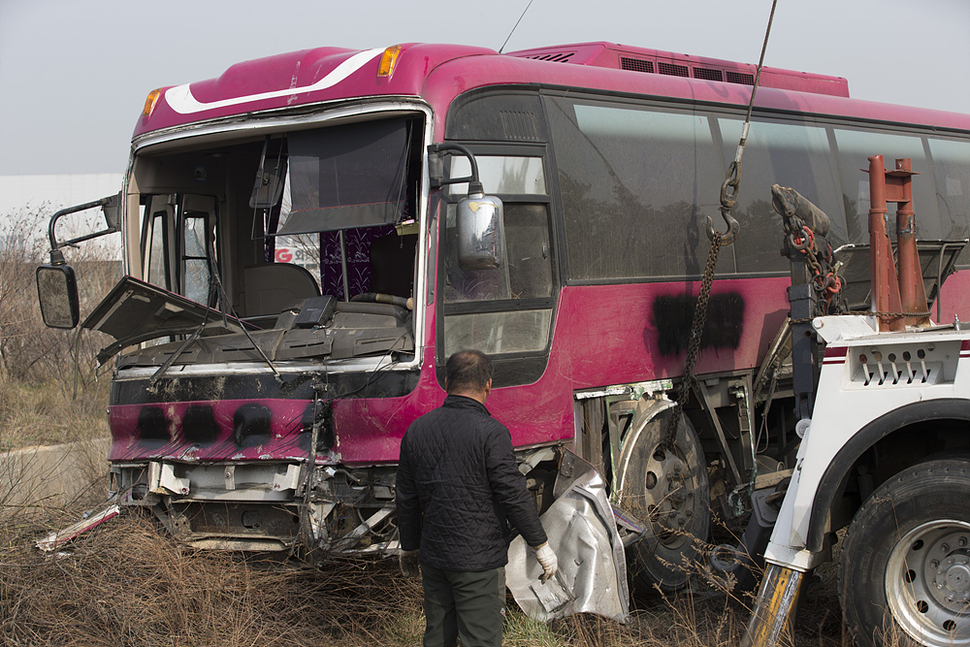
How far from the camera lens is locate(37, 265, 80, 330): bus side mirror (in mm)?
5797

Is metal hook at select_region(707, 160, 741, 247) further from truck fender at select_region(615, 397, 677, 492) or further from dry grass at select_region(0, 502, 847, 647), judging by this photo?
dry grass at select_region(0, 502, 847, 647)

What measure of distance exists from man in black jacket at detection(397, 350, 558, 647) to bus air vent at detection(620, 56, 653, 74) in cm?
429

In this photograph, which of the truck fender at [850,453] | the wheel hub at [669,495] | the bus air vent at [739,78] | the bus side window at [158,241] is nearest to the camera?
the truck fender at [850,453]

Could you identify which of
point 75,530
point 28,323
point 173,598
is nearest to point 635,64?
point 173,598

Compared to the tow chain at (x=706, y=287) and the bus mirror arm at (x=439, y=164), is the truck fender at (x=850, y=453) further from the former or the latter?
the bus mirror arm at (x=439, y=164)

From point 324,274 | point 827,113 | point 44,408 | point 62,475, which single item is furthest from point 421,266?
point 44,408

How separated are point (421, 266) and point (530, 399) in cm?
112

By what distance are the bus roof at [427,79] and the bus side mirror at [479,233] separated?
749 millimetres

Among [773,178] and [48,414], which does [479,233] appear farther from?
[48,414]

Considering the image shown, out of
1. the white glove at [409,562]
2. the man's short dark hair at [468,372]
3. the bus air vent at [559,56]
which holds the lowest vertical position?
the white glove at [409,562]

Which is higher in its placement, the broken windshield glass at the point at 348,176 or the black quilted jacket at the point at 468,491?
the broken windshield glass at the point at 348,176

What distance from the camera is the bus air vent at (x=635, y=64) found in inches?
287

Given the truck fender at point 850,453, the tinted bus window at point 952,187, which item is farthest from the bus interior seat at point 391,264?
the tinted bus window at point 952,187

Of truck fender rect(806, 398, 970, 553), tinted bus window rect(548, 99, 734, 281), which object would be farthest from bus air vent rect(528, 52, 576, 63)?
truck fender rect(806, 398, 970, 553)
